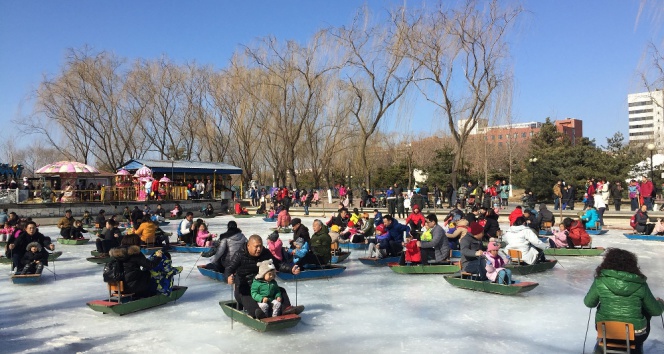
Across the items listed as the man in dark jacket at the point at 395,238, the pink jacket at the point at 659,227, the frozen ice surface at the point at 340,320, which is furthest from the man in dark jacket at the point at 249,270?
the pink jacket at the point at 659,227

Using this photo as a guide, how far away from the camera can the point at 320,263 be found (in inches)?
422

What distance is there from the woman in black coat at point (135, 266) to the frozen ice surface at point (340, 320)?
0.33 metres

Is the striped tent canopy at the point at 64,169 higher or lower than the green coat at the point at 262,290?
higher

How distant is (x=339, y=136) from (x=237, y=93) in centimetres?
864

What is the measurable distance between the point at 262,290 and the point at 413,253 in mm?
4946

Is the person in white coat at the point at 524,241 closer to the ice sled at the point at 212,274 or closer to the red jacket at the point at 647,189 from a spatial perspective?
the ice sled at the point at 212,274

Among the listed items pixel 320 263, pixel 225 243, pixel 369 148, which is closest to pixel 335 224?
pixel 320 263

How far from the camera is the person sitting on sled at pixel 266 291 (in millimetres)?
6574

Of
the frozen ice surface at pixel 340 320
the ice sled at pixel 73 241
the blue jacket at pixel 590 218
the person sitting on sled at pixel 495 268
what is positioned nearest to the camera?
the frozen ice surface at pixel 340 320

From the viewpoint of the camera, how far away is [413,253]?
10.9m

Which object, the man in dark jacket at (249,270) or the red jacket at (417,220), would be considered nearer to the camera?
the man in dark jacket at (249,270)

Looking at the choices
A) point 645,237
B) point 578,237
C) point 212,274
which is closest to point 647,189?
point 645,237

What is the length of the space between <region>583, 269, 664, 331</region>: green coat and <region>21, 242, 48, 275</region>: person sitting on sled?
9548mm

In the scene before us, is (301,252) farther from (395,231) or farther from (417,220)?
(417,220)
